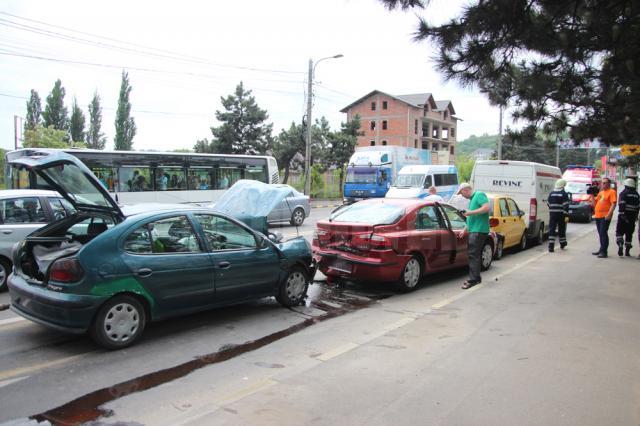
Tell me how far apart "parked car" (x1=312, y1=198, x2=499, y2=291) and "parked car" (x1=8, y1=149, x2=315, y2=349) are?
156 centimetres

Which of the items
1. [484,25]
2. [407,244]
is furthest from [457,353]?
[484,25]

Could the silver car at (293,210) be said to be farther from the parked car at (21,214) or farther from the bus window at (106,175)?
the parked car at (21,214)

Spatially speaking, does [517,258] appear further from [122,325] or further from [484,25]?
[122,325]

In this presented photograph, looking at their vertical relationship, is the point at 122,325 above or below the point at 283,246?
below

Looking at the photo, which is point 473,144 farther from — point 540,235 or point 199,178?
point 540,235

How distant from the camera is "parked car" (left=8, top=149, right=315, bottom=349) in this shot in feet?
15.1

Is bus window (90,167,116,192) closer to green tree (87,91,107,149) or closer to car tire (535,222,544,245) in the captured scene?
car tire (535,222,544,245)

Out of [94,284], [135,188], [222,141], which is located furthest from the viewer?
[222,141]

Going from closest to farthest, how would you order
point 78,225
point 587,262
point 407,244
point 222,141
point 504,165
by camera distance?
point 78,225, point 407,244, point 587,262, point 504,165, point 222,141

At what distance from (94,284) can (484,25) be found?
581 centimetres

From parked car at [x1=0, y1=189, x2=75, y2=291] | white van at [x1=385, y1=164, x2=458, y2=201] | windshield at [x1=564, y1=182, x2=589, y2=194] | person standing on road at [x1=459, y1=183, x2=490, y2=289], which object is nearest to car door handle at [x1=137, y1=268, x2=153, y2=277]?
parked car at [x1=0, y1=189, x2=75, y2=291]

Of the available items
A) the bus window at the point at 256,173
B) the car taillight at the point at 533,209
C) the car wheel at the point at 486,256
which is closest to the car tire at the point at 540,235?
the car taillight at the point at 533,209

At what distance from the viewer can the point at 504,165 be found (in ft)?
47.2

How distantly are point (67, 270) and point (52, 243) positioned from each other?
3.15ft
